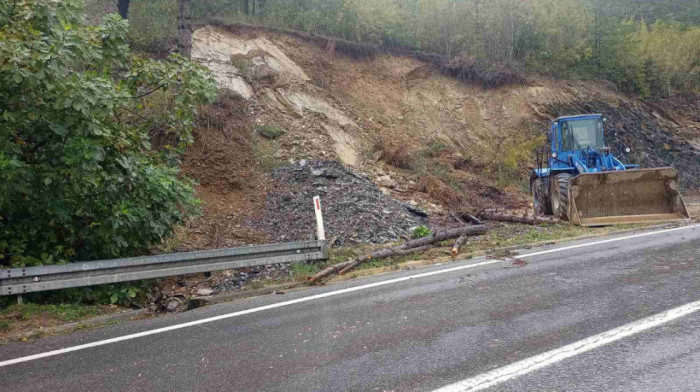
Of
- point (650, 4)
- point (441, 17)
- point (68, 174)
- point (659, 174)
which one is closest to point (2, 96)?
point (68, 174)

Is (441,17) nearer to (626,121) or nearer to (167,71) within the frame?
(626,121)

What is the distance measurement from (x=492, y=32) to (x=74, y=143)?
995 inches

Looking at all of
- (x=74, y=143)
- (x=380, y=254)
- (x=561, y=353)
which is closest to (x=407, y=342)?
(x=561, y=353)

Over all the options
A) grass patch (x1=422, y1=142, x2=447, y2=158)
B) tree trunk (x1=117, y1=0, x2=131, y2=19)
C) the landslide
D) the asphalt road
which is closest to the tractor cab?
the landslide

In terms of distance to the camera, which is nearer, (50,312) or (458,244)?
(50,312)

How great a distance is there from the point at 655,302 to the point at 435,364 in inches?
121

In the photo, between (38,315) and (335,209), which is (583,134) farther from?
(38,315)

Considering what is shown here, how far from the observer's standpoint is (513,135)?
79.3 feet

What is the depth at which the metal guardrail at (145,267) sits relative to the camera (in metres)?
5.94

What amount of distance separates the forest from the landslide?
1300 mm

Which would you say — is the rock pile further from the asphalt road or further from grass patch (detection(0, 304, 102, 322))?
grass patch (detection(0, 304, 102, 322))

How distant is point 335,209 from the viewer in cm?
1258

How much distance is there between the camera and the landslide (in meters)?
12.9

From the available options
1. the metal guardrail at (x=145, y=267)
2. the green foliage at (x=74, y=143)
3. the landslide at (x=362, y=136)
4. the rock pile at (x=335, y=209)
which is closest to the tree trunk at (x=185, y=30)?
the landslide at (x=362, y=136)
